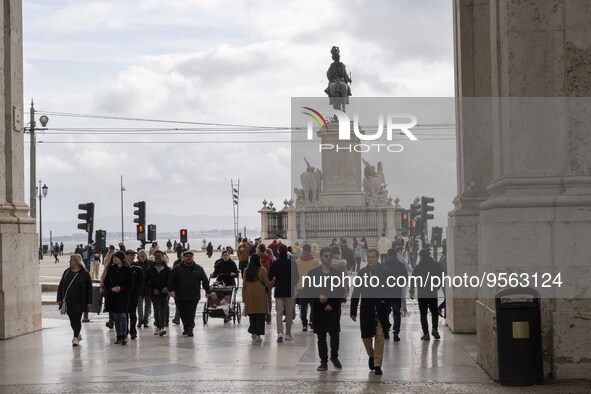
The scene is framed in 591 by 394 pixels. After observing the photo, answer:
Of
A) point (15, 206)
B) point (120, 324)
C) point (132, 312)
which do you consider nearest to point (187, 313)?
point (132, 312)

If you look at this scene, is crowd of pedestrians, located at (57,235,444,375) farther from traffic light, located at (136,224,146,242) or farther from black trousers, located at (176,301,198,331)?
traffic light, located at (136,224,146,242)

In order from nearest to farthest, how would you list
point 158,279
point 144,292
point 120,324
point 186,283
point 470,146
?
point 120,324 < point 470,146 < point 186,283 < point 158,279 < point 144,292

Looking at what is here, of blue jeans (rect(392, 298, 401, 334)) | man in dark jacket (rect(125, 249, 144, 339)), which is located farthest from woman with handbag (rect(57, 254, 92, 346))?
blue jeans (rect(392, 298, 401, 334))

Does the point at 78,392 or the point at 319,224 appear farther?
the point at 319,224

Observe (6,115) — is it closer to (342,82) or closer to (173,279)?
(173,279)

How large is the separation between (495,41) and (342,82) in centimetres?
5111

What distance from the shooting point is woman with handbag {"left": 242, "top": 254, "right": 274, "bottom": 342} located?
1866cm

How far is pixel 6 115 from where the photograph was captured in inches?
822

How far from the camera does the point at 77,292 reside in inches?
724

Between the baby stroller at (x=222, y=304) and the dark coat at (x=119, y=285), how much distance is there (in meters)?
3.67

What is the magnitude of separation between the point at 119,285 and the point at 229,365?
4322mm

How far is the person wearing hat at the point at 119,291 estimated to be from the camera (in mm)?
18578

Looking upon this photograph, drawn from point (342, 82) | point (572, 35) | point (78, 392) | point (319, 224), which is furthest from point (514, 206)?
point (342, 82)

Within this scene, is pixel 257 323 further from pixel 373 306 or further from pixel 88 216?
pixel 88 216
